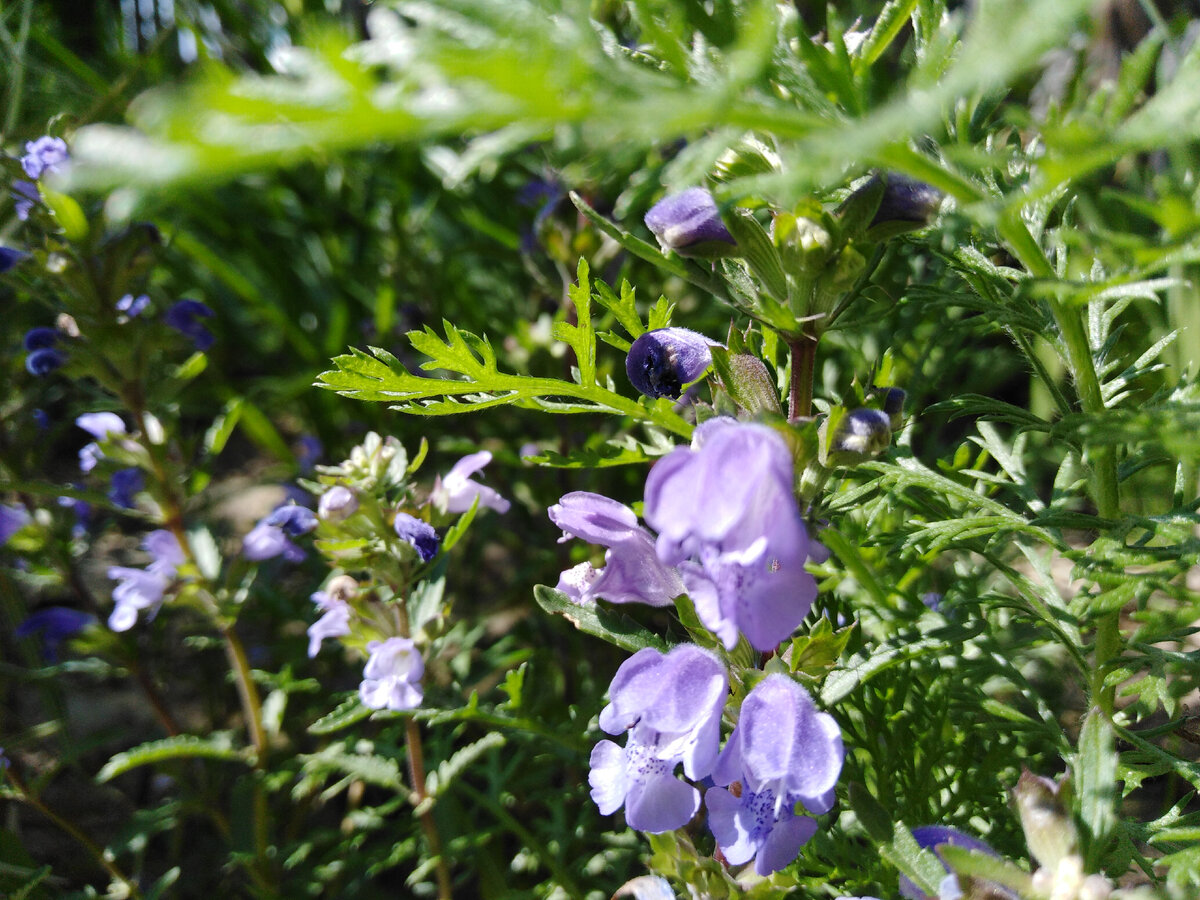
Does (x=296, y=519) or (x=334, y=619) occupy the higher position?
(x=296, y=519)

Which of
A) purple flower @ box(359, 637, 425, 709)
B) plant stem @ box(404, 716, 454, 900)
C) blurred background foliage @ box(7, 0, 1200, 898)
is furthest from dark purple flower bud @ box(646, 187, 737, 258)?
plant stem @ box(404, 716, 454, 900)

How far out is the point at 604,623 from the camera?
38.6 inches

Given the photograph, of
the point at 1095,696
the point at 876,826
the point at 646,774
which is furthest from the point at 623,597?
the point at 1095,696

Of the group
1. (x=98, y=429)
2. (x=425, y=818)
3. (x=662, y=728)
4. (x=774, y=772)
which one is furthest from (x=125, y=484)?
(x=774, y=772)

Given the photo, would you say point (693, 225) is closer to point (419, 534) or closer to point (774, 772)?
point (774, 772)

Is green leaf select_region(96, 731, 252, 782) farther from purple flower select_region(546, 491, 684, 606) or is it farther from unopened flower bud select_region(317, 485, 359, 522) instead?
purple flower select_region(546, 491, 684, 606)

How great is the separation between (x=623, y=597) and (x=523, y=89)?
0.64m

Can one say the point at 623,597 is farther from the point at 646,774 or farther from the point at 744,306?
the point at 744,306

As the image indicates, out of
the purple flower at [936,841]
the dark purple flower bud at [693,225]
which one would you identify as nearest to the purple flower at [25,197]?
the dark purple flower bud at [693,225]

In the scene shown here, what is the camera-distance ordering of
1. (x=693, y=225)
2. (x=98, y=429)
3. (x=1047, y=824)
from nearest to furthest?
(x=1047, y=824) < (x=693, y=225) < (x=98, y=429)

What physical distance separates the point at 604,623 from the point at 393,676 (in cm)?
53

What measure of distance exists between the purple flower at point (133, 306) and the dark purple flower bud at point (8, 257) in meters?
0.17

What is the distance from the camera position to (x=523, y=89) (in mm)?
415

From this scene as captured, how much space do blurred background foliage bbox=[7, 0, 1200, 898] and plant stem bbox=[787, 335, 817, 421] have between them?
0.05 m
